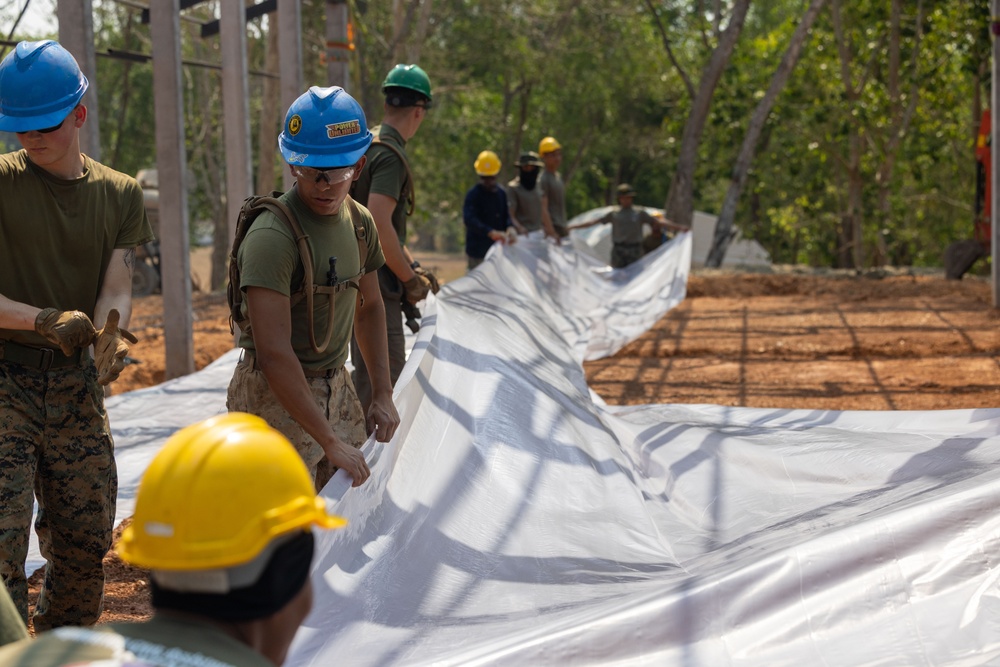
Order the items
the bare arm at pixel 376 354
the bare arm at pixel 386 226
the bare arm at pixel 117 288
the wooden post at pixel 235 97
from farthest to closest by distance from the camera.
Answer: the wooden post at pixel 235 97 < the bare arm at pixel 386 226 < the bare arm at pixel 376 354 < the bare arm at pixel 117 288

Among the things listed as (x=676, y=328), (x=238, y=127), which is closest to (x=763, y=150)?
(x=676, y=328)

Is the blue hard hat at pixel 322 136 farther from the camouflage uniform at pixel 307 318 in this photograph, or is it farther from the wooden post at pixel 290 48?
the wooden post at pixel 290 48

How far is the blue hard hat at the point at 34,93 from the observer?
124 inches

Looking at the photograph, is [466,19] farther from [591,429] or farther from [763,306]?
[591,429]

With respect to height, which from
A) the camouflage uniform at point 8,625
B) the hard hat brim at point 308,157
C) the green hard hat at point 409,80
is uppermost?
the hard hat brim at point 308,157

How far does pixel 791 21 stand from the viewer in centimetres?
2261

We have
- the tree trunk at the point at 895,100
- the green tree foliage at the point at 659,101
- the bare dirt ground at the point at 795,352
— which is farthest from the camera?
the green tree foliage at the point at 659,101

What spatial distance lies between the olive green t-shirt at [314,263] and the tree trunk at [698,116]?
51.6 ft

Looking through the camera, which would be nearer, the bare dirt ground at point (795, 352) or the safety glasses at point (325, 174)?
the safety glasses at point (325, 174)

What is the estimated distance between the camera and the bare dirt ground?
311 inches

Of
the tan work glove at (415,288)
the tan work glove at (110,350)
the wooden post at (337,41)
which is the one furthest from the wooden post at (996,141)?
the tan work glove at (110,350)

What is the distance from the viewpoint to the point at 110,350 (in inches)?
127

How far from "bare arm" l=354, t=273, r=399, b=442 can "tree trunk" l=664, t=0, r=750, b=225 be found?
51.2ft

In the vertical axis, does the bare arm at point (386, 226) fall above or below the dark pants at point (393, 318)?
above
